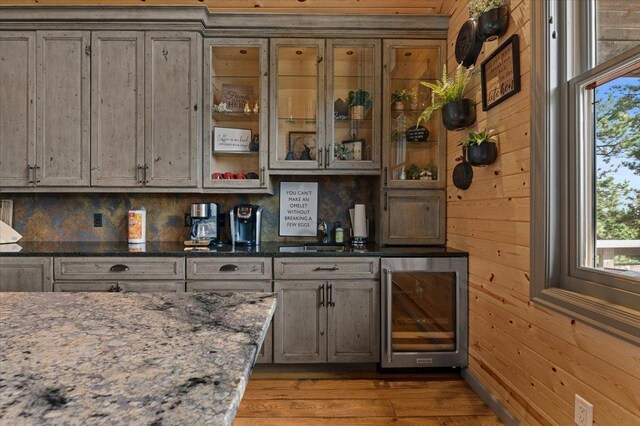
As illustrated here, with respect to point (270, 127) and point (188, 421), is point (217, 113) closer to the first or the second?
point (270, 127)

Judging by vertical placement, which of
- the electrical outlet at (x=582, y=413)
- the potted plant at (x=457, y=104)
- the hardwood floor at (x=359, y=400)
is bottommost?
the hardwood floor at (x=359, y=400)

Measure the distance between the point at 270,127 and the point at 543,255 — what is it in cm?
193

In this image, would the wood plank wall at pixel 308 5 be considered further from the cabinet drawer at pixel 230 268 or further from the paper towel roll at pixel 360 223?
the cabinet drawer at pixel 230 268

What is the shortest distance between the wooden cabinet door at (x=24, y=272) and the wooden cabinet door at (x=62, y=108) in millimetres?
589

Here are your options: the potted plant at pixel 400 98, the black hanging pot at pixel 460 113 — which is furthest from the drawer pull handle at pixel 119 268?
the black hanging pot at pixel 460 113

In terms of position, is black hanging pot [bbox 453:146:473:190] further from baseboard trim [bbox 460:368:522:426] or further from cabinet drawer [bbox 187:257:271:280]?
cabinet drawer [bbox 187:257:271:280]

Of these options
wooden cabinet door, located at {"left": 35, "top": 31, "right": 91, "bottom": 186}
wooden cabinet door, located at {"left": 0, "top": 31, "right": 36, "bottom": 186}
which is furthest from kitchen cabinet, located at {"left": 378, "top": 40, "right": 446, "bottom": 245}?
wooden cabinet door, located at {"left": 0, "top": 31, "right": 36, "bottom": 186}

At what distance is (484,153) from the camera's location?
2.08m

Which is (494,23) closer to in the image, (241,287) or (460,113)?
(460,113)

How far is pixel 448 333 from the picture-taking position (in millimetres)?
2459

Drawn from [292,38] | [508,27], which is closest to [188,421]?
[508,27]

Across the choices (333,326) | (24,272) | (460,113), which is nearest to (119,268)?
(24,272)

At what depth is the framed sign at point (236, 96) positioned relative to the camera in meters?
2.79

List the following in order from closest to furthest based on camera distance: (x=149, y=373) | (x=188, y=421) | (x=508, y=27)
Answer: (x=188, y=421), (x=149, y=373), (x=508, y=27)
